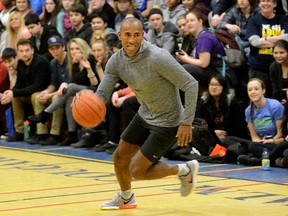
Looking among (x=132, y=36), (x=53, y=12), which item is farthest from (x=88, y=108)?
(x=53, y=12)

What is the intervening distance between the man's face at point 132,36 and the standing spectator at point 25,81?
693cm

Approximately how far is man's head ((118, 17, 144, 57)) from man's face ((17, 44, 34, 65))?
7072mm

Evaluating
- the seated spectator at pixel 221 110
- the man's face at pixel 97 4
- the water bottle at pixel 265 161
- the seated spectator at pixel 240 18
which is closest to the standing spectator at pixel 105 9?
the man's face at pixel 97 4

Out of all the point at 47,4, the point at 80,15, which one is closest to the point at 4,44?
the point at 47,4

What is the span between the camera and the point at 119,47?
41.4 feet

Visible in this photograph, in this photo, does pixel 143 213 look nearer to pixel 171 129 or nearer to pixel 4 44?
pixel 171 129

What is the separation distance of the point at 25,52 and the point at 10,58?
22.5 inches

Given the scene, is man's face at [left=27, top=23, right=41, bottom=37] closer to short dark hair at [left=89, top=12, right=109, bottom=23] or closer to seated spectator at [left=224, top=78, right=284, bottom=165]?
short dark hair at [left=89, top=12, right=109, bottom=23]

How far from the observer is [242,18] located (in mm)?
12789

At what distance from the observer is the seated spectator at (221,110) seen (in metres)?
11.4

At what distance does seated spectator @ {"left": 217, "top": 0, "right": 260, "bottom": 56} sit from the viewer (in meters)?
12.4

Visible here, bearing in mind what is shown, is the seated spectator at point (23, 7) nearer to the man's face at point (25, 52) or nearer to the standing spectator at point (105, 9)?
the standing spectator at point (105, 9)

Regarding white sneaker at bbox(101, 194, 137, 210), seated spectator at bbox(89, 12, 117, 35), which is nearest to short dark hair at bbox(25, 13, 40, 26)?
seated spectator at bbox(89, 12, 117, 35)

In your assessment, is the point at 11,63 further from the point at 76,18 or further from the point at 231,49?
the point at 231,49
